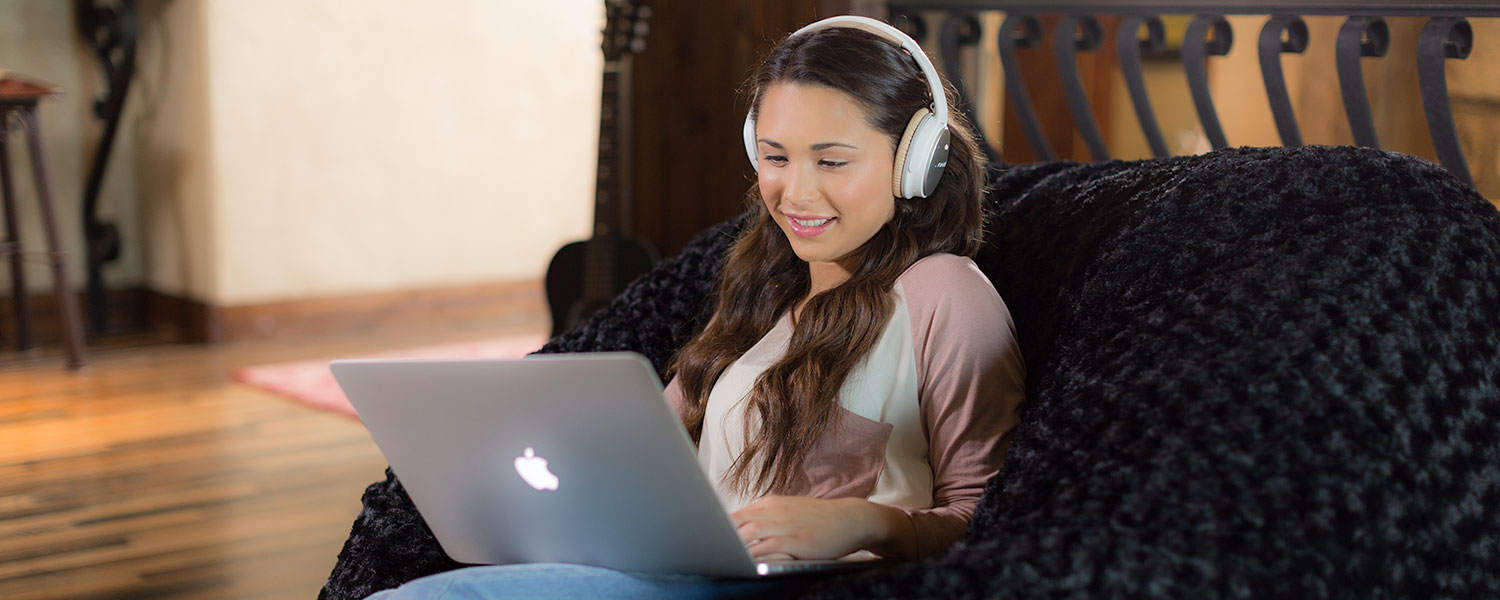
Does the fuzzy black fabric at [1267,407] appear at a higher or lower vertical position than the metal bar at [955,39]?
lower

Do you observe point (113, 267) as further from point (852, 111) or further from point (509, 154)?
point (852, 111)

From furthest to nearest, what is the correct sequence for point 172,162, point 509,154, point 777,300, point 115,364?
point 509,154 → point 172,162 → point 115,364 → point 777,300

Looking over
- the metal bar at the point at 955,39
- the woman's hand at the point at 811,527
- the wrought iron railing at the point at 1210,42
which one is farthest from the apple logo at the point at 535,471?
the metal bar at the point at 955,39

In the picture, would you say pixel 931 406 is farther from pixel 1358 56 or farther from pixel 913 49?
pixel 1358 56

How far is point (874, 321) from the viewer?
3.93ft

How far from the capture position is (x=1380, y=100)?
2.57 m

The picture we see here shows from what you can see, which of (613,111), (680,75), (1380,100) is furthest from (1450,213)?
(613,111)

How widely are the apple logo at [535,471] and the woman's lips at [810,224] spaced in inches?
15.3

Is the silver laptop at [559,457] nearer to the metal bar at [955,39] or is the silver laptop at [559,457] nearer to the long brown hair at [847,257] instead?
the long brown hair at [847,257]

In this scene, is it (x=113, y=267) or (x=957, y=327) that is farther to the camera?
(x=113, y=267)

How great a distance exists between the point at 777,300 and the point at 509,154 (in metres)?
3.53

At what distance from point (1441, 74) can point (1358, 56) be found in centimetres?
10

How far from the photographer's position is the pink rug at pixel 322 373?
11.3ft

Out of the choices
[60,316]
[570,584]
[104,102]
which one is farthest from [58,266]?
[570,584]
